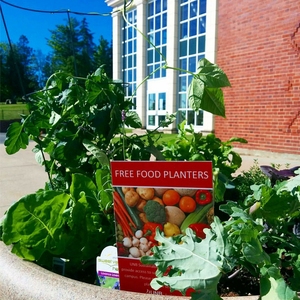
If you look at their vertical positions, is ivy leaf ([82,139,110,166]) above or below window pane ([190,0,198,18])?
below

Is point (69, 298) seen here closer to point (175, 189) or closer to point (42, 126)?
point (175, 189)

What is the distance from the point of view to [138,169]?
1.12 meters

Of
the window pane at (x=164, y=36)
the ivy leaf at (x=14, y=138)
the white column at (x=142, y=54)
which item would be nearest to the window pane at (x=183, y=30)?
the window pane at (x=164, y=36)

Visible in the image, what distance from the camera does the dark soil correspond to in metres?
1.25

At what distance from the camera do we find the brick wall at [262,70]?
312 inches

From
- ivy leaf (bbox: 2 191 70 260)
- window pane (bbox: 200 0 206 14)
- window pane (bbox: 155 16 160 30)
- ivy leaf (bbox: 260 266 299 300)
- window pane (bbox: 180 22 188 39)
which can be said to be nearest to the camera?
ivy leaf (bbox: 260 266 299 300)

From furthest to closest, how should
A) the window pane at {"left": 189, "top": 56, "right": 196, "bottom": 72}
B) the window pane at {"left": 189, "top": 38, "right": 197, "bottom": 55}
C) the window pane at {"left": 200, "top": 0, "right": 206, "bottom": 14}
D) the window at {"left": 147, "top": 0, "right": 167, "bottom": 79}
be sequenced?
the window at {"left": 147, "top": 0, "right": 167, "bottom": 79}, the window pane at {"left": 189, "top": 56, "right": 196, "bottom": 72}, the window pane at {"left": 189, "top": 38, "right": 197, "bottom": 55}, the window pane at {"left": 200, "top": 0, "right": 206, "bottom": 14}

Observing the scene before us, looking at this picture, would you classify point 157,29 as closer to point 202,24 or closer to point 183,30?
point 183,30

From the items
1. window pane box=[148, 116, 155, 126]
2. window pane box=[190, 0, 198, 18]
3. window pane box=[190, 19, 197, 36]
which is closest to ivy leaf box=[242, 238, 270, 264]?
window pane box=[190, 19, 197, 36]

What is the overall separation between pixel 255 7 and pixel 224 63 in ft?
5.41

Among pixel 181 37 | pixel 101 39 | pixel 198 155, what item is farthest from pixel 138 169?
pixel 101 39

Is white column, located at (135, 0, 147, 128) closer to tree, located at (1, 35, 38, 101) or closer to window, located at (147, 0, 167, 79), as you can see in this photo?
window, located at (147, 0, 167, 79)

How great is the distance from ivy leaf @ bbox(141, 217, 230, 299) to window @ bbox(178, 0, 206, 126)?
12381 mm

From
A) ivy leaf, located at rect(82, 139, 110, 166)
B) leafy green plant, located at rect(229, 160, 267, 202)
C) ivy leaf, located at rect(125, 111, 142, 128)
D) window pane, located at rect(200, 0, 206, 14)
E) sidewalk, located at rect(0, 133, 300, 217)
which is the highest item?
window pane, located at rect(200, 0, 206, 14)
